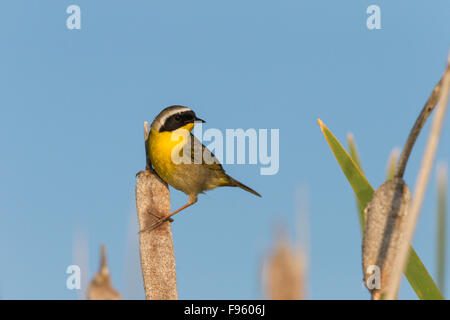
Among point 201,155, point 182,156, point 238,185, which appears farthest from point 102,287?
point 238,185

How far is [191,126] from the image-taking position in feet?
16.3

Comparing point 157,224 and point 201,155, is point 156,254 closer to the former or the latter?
point 157,224

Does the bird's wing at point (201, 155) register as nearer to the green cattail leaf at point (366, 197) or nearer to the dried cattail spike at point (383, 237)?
the green cattail leaf at point (366, 197)

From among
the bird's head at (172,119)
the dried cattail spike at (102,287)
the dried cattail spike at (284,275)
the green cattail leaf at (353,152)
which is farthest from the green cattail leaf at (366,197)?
the bird's head at (172,119)

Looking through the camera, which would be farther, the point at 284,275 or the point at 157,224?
the point at 157,224

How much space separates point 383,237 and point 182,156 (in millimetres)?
2819

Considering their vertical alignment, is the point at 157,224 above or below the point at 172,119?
below

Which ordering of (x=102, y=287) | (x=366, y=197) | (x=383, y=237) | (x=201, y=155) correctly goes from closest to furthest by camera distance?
(x=383, y=237), (x=102, y=287), (x=366, y=197), (x=201, y=155)

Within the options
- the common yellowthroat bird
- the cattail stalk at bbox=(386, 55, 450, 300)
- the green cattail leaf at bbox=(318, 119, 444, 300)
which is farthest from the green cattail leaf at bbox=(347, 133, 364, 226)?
the common yellowthroat bird

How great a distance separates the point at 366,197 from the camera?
274 cm
